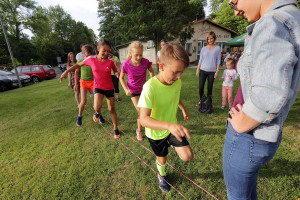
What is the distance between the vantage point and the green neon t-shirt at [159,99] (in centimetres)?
166

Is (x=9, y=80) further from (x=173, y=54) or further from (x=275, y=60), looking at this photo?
(x=275, y=60)

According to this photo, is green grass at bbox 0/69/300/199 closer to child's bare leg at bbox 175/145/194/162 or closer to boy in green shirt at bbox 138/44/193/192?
boy in green shirt at bbox 138/44/193/192

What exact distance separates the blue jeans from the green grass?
1216mm

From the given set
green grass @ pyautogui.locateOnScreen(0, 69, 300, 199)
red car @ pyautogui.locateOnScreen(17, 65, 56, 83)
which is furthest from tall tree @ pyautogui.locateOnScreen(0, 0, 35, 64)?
green grass @ pyautogui.locateOnScreen(0, 69, 300, 199)

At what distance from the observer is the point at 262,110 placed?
0.82m

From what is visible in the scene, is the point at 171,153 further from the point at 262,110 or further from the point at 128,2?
the point at 128,2

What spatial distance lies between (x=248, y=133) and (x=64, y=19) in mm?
69438

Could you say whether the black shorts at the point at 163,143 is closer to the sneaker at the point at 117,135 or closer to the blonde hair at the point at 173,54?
the blonde hair at the point at 173,54

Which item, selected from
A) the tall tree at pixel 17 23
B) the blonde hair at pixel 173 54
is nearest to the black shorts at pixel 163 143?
the blonde hair at pixel 173 54

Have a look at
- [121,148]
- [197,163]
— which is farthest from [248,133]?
[121,148]

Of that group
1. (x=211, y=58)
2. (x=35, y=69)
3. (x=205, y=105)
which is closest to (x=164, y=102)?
(x=205, y=105)

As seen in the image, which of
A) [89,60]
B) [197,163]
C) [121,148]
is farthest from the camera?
[89,60]

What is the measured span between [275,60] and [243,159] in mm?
695

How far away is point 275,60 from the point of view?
734 mm
